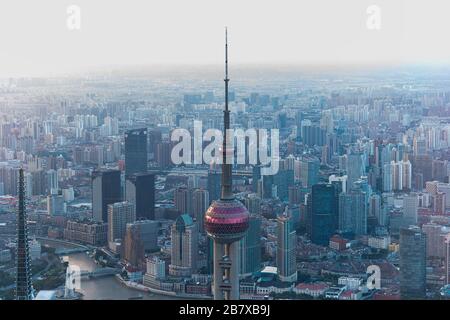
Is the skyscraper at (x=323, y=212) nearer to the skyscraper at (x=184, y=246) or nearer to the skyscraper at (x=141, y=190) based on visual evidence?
the skyscraper at (x=184, y=246)

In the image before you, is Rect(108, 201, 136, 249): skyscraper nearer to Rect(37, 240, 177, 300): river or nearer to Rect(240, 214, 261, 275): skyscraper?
Rect(37, 240, 177, 300): river

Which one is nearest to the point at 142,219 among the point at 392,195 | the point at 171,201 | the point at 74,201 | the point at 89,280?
the point at 171,201

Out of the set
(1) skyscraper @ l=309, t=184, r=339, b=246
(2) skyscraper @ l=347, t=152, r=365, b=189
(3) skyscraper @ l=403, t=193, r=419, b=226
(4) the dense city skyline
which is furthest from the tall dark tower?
(2) skyscraper @ l=347, t=152, r=365, b=189

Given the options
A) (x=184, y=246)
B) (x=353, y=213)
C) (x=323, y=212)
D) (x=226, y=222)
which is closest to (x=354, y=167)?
(x=353, y=213)

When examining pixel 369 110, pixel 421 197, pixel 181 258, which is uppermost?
pixel 369 110

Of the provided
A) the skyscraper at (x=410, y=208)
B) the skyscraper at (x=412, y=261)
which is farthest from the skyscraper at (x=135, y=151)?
the skyscraper at (x=412, y=261)

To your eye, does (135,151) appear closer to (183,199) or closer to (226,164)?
(183,199)

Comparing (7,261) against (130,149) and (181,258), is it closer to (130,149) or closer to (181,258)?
(181,258)
